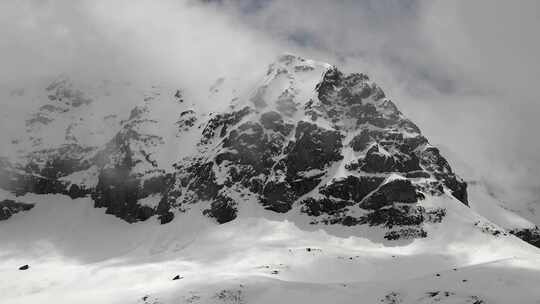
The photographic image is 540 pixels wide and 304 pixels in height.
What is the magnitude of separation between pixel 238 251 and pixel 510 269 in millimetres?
96420

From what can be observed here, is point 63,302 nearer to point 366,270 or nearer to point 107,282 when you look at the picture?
point 107,282

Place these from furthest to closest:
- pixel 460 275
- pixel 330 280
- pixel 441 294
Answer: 1. pixel 330 280
2. pixel 460 275
3. pixel 441 294

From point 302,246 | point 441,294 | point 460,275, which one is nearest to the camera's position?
point 441,294

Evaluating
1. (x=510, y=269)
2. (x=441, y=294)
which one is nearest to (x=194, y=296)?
(x=441, y=294)

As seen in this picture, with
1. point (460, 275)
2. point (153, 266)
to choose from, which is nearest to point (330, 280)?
point (460, 275)

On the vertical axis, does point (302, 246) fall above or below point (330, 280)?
above

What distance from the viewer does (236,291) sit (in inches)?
4680

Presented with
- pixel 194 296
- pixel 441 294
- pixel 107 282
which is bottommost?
pixel 441 294

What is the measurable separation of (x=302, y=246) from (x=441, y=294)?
8861cm

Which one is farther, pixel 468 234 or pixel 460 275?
pixel 468 234

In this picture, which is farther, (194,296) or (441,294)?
(194,296)

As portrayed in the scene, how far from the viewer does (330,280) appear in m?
155

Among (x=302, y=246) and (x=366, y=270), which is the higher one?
(x=302, y=246)

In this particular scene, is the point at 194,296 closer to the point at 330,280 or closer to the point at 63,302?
the point at 63,302
